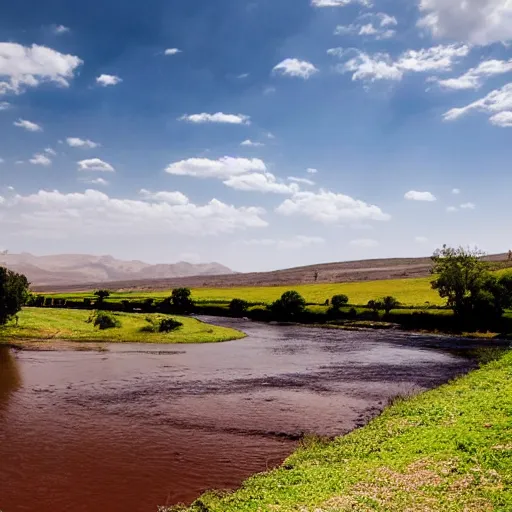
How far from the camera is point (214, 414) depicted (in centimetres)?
3088

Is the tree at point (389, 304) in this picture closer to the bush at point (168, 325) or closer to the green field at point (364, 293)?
the green field at point (364, 293)

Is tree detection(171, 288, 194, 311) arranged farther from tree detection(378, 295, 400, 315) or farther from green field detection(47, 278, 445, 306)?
tree detection(378, 295, 400, 315)

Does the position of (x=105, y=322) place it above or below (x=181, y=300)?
below

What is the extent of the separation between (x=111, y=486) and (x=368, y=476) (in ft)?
35.0

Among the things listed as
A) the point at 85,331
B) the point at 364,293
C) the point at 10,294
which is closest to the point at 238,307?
the point at 364,293

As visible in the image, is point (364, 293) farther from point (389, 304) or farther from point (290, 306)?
point (290, 306)

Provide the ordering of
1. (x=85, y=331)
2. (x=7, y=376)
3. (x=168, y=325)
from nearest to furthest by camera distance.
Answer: (x=7, y=376) < (x=85, y=331) < (x=168, y=325)

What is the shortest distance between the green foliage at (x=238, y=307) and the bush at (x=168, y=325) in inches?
1493

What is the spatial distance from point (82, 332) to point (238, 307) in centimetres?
4814

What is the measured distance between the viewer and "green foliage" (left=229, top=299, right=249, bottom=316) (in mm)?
106688

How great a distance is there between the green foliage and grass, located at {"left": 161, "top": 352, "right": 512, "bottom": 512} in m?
80.0

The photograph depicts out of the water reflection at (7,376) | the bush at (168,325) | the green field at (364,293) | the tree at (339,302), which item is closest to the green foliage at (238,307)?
the green field at (364,293)

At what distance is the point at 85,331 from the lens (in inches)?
2506

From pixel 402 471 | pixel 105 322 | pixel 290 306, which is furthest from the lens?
pixel 290 306
